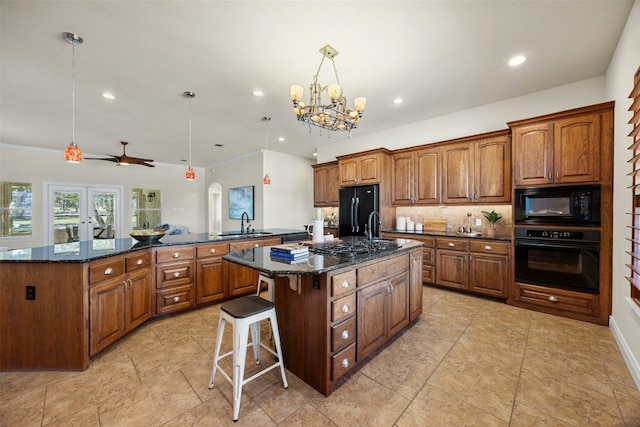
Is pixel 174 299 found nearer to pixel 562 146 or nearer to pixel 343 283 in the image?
pixel 343 283

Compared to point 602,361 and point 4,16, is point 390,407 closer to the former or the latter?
point 602,361

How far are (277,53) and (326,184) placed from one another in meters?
3.65

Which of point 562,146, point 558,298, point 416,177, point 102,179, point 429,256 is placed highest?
point 102,179

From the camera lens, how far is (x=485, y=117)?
3.93 meters

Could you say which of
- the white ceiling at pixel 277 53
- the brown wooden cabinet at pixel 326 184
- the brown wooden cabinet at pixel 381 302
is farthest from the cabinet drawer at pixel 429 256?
the brown wooden cabinet at pixel 326 184

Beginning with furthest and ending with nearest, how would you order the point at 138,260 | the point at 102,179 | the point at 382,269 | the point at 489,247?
the point at 102,179, the point at 489,247, the point at 138,260, the point at 382,269

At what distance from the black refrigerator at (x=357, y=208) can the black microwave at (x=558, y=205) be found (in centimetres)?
207

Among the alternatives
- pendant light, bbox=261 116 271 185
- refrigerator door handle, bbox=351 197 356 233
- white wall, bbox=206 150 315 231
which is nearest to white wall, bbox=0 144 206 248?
white wall, bbox=206 150 315 231

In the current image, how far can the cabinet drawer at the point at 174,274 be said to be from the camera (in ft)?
9.64

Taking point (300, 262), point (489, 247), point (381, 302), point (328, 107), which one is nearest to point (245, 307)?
point (300, 262)

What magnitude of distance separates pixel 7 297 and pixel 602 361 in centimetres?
479

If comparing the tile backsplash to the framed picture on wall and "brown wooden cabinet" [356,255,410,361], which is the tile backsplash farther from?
the framed picture on wall

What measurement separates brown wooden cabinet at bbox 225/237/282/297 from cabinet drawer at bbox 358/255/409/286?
1.97m

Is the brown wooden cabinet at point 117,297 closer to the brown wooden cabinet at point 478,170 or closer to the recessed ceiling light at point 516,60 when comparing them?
the brown wooden cabinet at point 478,170
